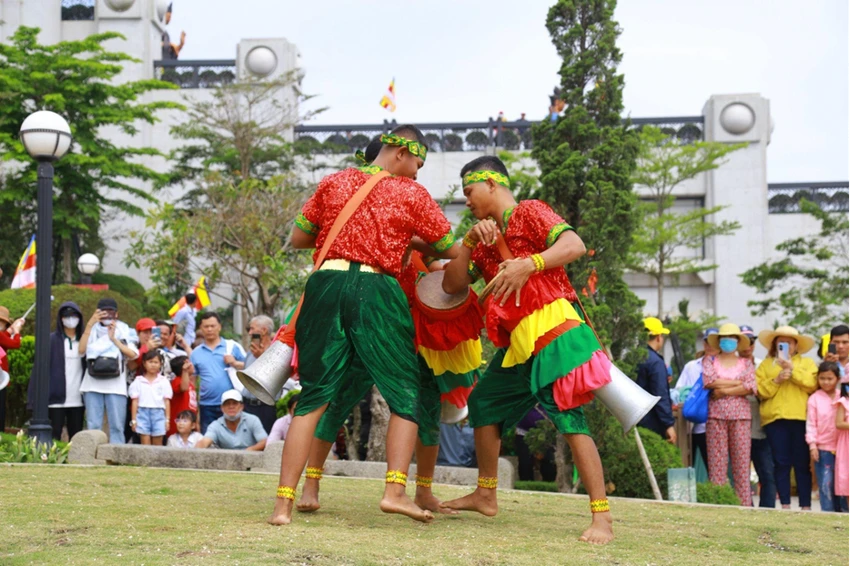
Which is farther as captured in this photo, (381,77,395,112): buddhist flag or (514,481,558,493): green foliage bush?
(381,77,395,112): buddhist flag

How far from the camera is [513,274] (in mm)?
5707

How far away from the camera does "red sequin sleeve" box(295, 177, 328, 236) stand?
20.1ft

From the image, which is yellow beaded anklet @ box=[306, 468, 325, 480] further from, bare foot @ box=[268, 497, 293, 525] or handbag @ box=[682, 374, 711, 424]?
handbag @ box=[682, 374, 711, 424]

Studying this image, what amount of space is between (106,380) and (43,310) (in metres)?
0.93

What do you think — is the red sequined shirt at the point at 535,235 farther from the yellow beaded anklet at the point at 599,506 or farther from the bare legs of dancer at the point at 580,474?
the yellow beaded anklet at the point at 599,506

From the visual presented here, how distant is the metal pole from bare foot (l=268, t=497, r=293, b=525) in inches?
220

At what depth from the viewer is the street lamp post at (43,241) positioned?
10.5 meters

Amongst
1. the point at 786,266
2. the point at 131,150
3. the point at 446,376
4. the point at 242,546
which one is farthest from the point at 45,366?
the point at 786,266

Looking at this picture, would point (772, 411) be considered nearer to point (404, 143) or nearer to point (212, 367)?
point (212, 367)

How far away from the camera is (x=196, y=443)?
1055 centimetres

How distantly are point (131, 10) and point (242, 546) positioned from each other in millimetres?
39532

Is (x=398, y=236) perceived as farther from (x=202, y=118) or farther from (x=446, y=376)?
(x=202, y=118)

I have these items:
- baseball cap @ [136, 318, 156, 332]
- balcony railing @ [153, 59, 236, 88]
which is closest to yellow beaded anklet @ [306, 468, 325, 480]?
baseball cap @ [136, 318, 156, 332]

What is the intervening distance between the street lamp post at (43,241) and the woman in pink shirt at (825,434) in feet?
23.5
